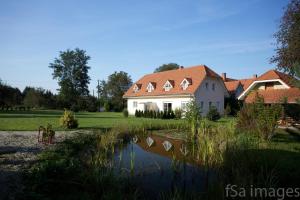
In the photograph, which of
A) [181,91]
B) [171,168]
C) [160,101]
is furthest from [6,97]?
[171,168]

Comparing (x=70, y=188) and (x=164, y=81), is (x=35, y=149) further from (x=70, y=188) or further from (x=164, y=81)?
(x=164, y=81)

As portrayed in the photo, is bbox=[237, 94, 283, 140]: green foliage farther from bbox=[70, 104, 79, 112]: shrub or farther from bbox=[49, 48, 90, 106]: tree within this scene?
bbox=[49, 48, 90, 106]: tree

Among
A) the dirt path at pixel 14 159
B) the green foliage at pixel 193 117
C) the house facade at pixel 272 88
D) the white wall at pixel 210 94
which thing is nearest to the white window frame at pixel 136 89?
the white wall at pixel 210 94

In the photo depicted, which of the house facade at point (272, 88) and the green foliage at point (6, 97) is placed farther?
the green foliage at point (6, 97)

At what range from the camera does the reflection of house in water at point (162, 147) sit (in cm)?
1117

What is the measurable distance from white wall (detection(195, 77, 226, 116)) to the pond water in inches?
910

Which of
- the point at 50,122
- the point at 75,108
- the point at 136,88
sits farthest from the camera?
the point at 75,108

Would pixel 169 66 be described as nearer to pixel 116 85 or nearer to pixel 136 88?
pixel 116 85

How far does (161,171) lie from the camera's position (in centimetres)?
870

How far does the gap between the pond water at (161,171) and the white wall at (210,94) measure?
23115 millimetres

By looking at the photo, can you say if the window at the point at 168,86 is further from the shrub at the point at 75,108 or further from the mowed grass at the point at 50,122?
the shrub at the point at 75,108

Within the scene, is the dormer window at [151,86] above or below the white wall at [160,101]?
above

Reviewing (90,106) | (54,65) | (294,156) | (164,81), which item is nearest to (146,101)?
(164,81)

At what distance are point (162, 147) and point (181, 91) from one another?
22.9 m
